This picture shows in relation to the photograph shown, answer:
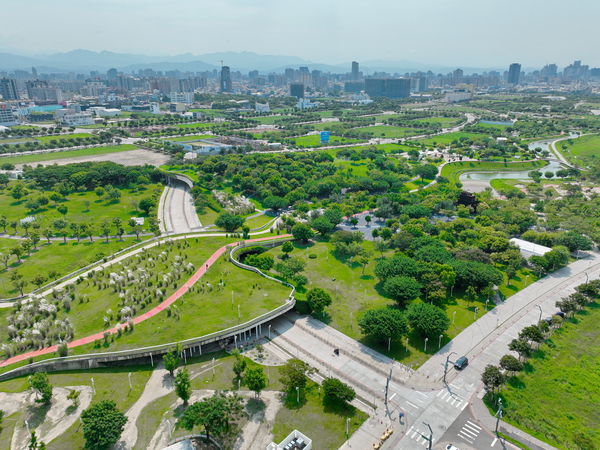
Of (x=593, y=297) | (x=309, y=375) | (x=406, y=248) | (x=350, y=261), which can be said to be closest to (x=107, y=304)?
(x=309, y=375)

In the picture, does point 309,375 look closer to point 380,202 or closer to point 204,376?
point 204,376

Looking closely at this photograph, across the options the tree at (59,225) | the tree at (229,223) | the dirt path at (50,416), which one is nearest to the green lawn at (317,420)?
the dirt path at (50,416)

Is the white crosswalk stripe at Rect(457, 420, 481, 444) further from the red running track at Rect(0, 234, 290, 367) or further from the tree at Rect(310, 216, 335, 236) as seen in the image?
the tree at Rect(310, 216, 335, 236)

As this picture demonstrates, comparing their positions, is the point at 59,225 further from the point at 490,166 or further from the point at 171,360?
the point at 490,166

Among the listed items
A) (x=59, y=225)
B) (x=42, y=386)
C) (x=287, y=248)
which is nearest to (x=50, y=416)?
(x=42, y=386)

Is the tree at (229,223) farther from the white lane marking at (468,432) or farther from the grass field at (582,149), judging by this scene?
the grass field at (582,149)
